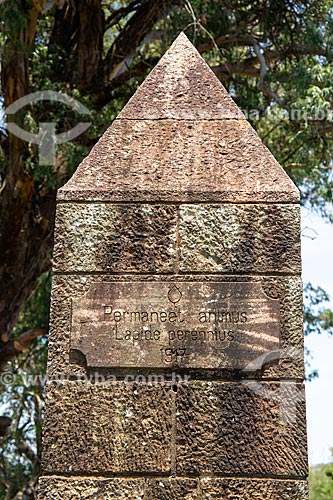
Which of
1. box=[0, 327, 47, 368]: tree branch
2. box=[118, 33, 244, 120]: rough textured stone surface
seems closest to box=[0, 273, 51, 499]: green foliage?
box=[0, 327, 47, 368]: tree branch

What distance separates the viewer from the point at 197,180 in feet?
12.2

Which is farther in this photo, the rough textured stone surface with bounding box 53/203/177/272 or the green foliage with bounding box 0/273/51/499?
the green foliage with bounding box 0/273/51/499

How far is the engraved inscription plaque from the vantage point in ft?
11.4

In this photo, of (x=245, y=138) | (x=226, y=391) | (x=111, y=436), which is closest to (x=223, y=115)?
(x=245, y=138)

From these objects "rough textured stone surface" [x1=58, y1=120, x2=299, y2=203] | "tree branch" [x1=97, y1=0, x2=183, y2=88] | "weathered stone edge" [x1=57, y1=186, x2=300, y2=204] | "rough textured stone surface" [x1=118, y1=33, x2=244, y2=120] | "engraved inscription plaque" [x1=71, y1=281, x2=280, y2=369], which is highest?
"tree branch" [x1=97, y1=0, x2=183, y2=88]

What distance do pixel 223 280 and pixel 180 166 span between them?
0.62 meters

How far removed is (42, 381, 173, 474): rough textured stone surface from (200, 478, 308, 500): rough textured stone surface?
221 mm

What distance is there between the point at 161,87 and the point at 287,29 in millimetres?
7288

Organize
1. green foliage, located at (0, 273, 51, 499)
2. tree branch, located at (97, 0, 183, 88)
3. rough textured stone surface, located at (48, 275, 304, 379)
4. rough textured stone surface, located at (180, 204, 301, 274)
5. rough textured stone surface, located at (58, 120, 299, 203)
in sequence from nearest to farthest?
rough textured stone surface, located at (48, 275, 304, 379) < rough textured stone surface, located at (180, 204, 301, 274) < rough textured stone surface, located at (58, 120, 299, 203) < tree branch, located at (97, 0, 183, 88) < green foliage, located at (0, 273, 51, 499)

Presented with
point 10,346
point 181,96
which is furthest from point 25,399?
point 181,96

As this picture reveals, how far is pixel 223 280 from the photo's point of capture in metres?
3.54

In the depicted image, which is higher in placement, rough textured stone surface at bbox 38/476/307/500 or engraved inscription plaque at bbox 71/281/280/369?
engraved inscription plaque at bbox 71/281/280/369

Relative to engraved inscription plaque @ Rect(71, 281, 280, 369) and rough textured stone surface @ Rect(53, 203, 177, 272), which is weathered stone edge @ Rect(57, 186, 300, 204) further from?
engraved inscription plaque @ Rect(71, 281, 280, 369)

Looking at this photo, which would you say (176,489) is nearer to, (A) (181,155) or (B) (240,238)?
(B) (240,238)
